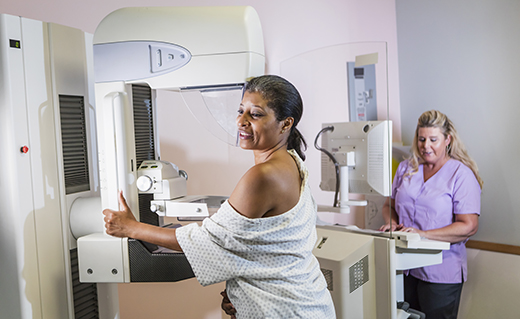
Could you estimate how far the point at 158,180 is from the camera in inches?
52.1

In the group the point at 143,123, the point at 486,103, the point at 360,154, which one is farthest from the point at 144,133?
the point at 486,103

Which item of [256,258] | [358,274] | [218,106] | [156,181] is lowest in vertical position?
[358,274]

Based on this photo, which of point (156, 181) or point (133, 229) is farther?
point (156, 181)

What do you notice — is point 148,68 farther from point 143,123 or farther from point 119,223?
Answer: point 119,223

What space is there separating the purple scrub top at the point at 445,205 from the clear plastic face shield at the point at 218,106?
53.3 inches

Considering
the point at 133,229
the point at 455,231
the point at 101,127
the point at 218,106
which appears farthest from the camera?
the point at 455,231

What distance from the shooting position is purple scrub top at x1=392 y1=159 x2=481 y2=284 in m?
2.22

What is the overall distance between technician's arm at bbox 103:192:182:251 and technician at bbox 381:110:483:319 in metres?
1.39

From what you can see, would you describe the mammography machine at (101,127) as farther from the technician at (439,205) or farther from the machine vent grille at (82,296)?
the technician at (439,205)

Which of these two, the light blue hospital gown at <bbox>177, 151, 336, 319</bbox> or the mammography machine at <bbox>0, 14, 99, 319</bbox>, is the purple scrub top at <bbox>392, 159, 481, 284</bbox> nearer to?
the light blue hospital gown at <bbox>177, 151, 336, 319</bbox>

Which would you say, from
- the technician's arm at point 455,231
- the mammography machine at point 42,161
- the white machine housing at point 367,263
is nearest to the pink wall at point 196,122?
the white machine housing at point 367,263

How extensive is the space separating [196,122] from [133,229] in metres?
1.33

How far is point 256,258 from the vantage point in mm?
1001

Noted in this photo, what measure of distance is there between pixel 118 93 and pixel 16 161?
1.19 feet
